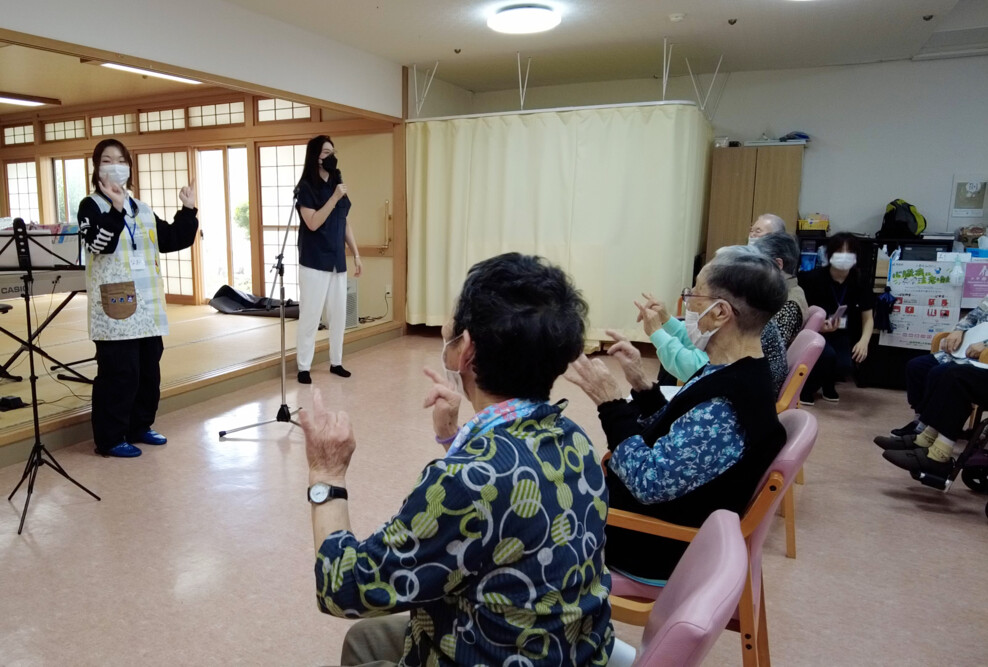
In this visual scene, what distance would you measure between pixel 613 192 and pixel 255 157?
3713 millimetres

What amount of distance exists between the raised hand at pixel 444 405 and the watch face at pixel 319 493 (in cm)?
21

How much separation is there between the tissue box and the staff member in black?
368 centimetres

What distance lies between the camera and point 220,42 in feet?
12.6

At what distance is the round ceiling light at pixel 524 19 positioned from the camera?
399cm

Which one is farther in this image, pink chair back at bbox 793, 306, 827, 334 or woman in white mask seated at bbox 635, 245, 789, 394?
pink chair back at bbox 793, 306, 827, 334

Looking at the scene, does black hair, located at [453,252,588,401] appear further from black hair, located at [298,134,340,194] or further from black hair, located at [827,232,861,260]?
black hair, located at [827,232,861,260]

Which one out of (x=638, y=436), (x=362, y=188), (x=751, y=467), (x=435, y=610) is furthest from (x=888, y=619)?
(x=362, y=188)

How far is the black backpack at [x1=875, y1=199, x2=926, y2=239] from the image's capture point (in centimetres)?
484


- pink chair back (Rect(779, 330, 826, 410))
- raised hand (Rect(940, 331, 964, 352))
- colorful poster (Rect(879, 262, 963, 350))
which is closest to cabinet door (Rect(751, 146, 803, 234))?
colorful poster (Rect(879, 262, 963, 350))

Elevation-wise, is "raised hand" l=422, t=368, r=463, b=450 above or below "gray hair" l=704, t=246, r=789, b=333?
below

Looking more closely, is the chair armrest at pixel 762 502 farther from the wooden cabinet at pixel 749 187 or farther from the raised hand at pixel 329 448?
the wooden cabinet at pixel 749 187

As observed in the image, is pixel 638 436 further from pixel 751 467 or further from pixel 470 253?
pixel 470 253

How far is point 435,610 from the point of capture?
84cm

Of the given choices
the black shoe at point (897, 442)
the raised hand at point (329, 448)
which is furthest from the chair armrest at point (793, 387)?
the raised hand at point (329, 448)
